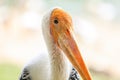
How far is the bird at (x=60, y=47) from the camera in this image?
2.05 m

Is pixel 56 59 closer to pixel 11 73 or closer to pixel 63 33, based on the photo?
pixel 63 33

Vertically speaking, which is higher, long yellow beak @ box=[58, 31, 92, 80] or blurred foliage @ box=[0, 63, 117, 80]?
blurred foliage @ box=[0, 63, 117, 80]

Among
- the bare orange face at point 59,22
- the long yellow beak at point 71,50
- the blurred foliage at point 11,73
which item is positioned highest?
the blurred foliage at point 11,73

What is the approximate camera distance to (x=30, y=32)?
3.04 metres

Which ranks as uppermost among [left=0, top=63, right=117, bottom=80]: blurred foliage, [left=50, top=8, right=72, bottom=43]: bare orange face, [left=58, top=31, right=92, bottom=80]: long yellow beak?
[left=0, top=63, right=117, bottom=80]: blurred foliage

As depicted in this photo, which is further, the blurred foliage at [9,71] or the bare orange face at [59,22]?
the blurred foliage at [9,71]

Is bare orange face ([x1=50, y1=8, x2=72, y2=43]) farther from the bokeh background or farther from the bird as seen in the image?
the bokeh background

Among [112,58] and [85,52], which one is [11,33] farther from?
[112,58]

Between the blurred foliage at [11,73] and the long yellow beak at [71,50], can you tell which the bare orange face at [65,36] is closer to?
the long yellow beak at [71,50]

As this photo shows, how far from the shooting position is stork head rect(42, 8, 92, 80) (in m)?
2.05

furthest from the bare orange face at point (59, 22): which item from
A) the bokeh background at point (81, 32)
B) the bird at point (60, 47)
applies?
the bokeh background at point (81, 32)

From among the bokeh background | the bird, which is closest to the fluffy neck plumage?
the bird

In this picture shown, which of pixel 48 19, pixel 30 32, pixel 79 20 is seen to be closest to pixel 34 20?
pixel 30 32

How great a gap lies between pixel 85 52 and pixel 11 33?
54 centimetres
